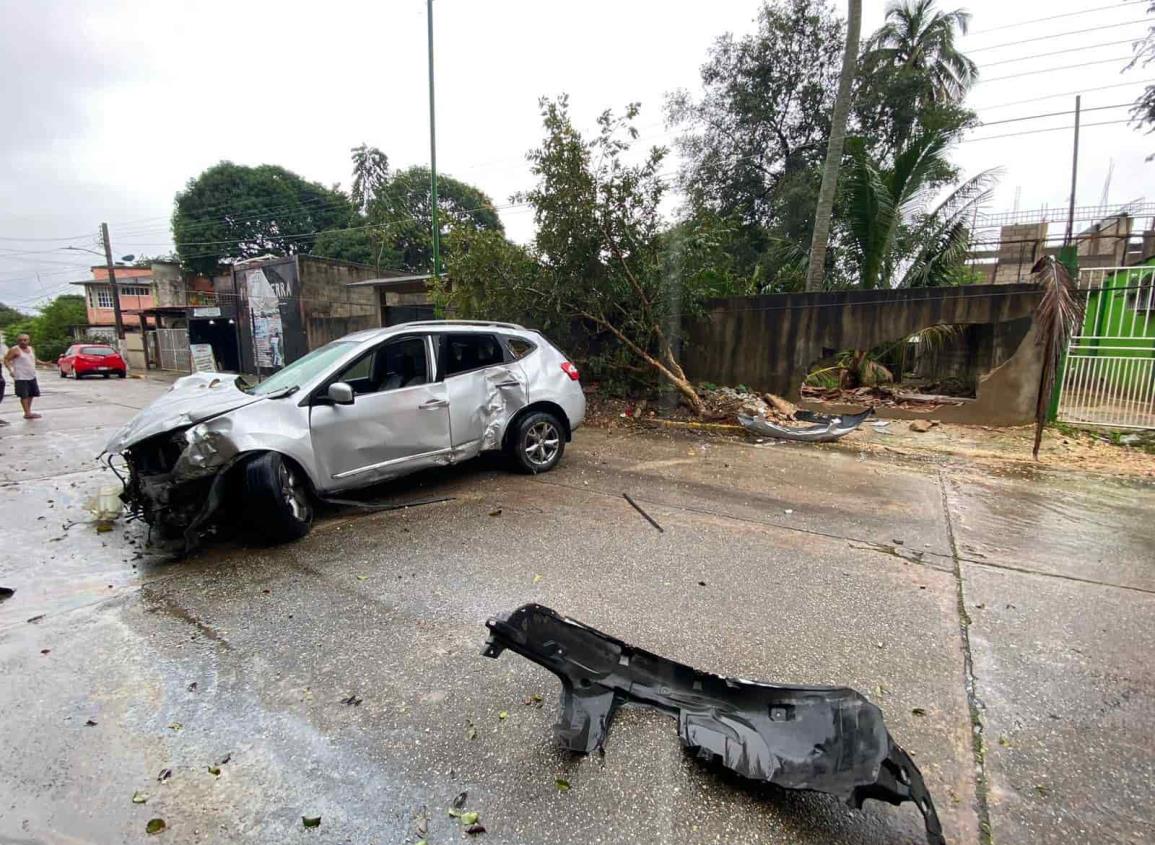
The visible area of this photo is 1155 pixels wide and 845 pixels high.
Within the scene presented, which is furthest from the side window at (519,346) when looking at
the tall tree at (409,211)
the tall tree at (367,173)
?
the tall tree at (367,173)

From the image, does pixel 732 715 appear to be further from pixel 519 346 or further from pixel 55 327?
pixel 55 327

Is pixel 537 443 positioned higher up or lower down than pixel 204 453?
lower down

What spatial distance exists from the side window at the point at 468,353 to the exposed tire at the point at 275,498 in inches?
66.5

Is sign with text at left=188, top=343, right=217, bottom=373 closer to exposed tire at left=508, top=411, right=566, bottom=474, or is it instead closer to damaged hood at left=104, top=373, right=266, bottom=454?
damaged hood at left=104, top=373, right=266, bottom=454

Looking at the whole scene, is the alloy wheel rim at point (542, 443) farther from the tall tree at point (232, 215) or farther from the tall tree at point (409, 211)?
the tall tree at point (232, 215)

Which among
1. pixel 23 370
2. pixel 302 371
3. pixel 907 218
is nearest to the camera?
pixel 302 371

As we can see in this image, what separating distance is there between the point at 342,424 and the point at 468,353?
1.51 meters

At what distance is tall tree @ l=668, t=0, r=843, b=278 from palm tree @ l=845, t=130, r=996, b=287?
11.4 ft

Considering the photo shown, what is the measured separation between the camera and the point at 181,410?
4.02 metres

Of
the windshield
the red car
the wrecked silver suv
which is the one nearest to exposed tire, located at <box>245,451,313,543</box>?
the wrecked silver suv

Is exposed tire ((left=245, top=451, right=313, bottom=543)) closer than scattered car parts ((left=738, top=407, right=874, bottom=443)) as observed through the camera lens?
Yes

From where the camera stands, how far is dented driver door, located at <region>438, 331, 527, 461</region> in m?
5.18

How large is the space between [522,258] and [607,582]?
727 cm

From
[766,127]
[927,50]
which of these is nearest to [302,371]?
[766,127]
